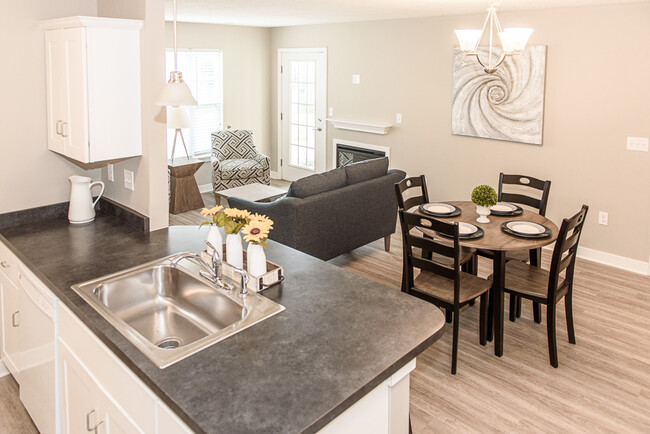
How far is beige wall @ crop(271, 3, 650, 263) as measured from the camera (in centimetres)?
499

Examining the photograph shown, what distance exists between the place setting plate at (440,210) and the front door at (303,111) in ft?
13.4

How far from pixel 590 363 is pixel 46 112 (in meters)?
3.73

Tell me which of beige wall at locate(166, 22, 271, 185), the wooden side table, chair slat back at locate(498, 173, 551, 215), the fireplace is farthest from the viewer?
beige wall at locate(166, 22, 271, 185)

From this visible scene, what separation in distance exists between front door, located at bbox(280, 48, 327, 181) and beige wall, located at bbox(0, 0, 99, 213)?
502 centimetres

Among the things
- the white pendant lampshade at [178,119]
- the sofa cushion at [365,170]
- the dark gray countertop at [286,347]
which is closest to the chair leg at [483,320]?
the dark gray countertop at [286,347]

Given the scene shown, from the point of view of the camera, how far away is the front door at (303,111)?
8.05 meters

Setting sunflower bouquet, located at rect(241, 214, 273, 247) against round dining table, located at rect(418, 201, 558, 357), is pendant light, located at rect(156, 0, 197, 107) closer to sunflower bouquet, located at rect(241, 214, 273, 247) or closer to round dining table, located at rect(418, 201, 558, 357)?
sunflower bouquet, located at rect(241, 214, 273, 247)

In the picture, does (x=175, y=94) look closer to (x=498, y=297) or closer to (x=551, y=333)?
(x=498, y=297)

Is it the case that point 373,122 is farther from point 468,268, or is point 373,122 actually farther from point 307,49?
point 468,268

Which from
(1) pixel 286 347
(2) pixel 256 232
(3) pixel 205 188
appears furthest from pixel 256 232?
(3) pixel 205 188

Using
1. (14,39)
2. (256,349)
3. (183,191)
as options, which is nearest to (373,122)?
(183,191)

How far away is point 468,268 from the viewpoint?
166 inches

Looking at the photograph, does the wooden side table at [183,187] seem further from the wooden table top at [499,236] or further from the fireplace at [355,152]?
the wooden table top at [499,236]

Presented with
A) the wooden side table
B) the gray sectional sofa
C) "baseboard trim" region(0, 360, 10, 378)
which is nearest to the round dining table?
the gray sectional sofa
